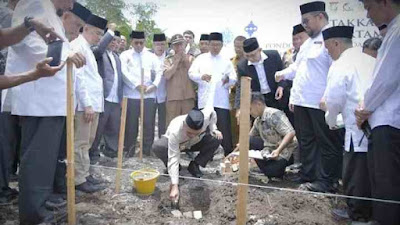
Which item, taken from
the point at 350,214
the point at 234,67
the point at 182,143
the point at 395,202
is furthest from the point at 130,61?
the point at 395,202

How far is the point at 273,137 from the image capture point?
13.7 ft

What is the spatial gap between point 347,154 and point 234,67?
293 cm

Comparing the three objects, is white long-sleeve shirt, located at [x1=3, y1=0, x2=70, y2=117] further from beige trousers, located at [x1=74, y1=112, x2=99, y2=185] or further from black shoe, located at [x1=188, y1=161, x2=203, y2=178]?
black shoe, located at [x1=188, y1=161, x2=203, y2=178]

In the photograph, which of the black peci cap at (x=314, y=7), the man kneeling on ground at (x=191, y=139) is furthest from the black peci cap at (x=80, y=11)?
the black peci cap at (x=314, y=7)

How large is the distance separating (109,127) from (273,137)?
8.01 feet

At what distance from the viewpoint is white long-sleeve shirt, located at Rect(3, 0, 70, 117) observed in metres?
2.61

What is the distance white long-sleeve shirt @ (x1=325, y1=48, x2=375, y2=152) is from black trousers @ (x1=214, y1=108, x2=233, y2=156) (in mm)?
2269

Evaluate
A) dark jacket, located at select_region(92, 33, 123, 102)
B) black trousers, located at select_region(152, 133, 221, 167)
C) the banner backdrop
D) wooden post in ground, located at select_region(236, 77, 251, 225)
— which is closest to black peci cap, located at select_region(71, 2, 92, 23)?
dark jacket, located at select_region(92, 33, 123, 102)

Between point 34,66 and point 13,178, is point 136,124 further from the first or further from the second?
point 34,66

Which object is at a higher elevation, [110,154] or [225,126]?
[225,126]

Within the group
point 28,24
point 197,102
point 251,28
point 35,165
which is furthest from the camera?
point 251,28

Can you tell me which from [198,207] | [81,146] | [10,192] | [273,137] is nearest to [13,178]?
[10,192]

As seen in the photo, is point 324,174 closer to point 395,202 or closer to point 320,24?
point 395,202

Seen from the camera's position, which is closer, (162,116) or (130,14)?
(162,116)
